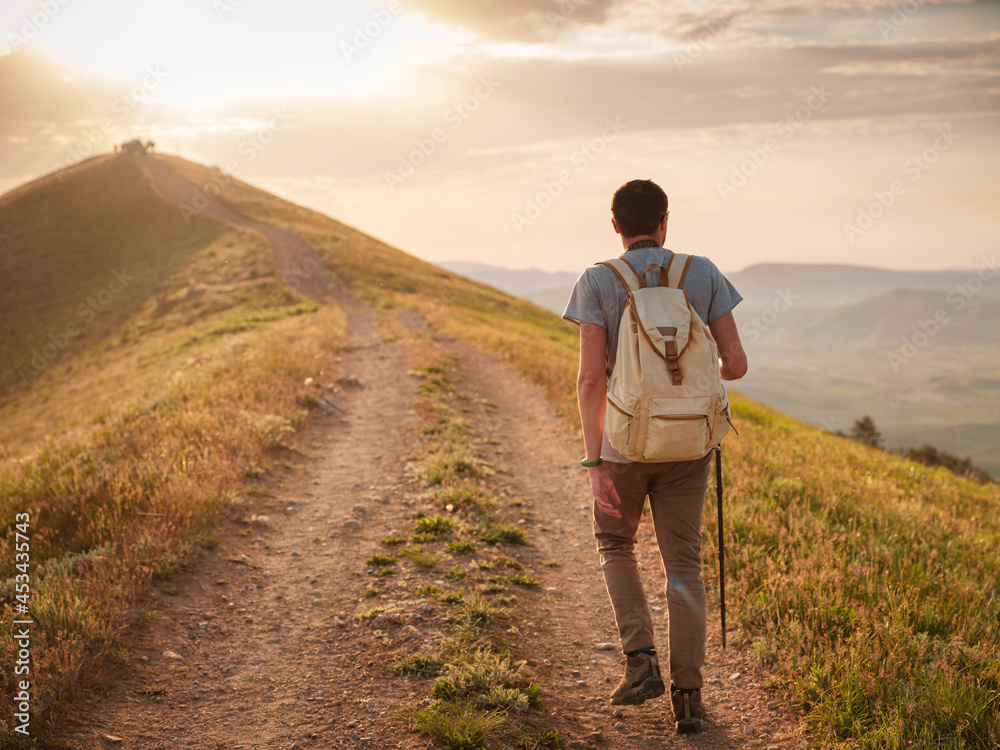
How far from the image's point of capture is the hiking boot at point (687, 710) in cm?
382

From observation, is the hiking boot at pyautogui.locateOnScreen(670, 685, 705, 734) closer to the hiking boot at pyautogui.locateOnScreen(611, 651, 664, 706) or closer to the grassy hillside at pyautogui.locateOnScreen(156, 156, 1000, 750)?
the hiking boot at pyautogui.locateOnScreen(611, 651, 664, 706)

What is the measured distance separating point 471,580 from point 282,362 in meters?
11.4

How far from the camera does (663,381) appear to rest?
3.44 metres

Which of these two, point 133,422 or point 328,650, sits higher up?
point 133,422

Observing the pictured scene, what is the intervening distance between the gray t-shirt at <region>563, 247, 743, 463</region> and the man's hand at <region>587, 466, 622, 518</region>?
12 centimetres

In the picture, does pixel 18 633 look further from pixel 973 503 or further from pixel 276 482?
pixel 973 503

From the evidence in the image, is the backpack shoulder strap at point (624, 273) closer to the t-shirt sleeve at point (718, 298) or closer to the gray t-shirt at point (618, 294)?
the gray t-shirt at point (618, 294)

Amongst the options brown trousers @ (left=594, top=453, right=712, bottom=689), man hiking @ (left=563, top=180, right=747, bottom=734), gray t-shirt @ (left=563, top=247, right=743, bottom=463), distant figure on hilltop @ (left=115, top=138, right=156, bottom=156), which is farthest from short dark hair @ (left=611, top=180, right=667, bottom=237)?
distant figure on hilltop @ (left=115, top=138, right=156, bottom=156)

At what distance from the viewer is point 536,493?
9.08m

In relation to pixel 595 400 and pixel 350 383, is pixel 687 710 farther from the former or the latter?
pixel 350 383

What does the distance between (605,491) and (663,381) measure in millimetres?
812

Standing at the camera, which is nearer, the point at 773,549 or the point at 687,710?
the point at 687,710

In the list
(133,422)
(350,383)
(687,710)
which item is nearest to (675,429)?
(687,710)

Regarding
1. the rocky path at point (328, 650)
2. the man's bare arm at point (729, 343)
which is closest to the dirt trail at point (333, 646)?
the rocky path at point (328, 650)
